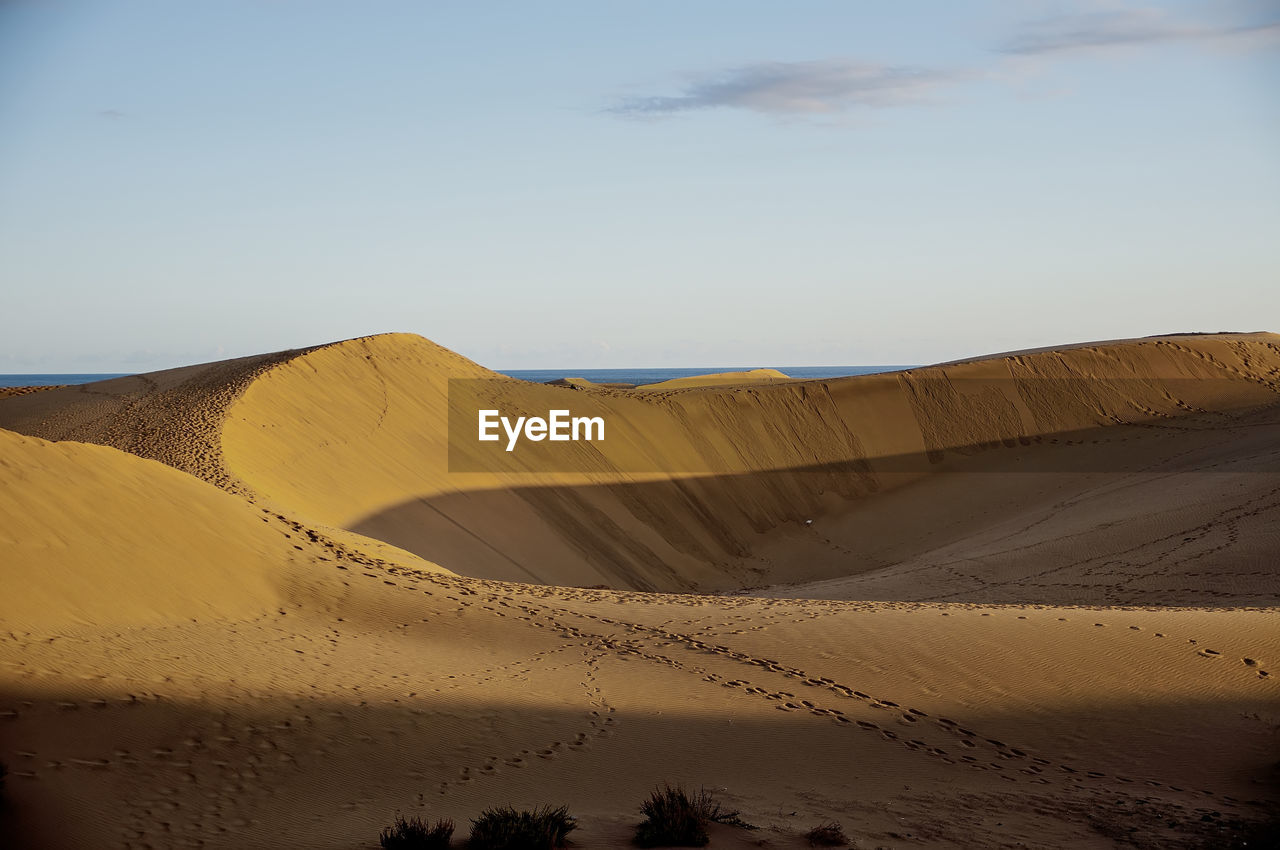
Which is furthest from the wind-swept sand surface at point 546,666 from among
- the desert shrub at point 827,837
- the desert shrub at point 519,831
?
the desert shrub at point 519,831

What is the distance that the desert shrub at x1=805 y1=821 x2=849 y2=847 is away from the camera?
5.39 metres

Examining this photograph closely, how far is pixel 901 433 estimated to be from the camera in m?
24.9

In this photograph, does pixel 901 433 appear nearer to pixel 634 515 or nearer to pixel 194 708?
pixel 634 515

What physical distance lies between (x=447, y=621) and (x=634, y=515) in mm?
11298

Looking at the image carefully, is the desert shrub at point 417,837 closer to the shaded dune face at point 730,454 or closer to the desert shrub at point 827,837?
the desert shrub at point 827,837

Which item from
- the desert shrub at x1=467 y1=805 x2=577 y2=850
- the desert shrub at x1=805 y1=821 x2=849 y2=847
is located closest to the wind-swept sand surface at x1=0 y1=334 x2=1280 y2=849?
the desert shrub at x1=805 y1=821 x2=849 y2=847

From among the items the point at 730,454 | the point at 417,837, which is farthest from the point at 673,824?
the point at 730,454

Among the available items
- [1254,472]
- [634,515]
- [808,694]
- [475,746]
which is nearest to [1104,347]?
[1254,472]

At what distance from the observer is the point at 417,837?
5.06 meters

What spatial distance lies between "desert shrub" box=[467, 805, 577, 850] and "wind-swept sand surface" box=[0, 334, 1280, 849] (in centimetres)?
21

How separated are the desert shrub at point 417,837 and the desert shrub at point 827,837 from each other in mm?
1961

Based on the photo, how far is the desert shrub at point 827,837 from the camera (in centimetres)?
539

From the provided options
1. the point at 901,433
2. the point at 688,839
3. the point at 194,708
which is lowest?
the point at 688,839

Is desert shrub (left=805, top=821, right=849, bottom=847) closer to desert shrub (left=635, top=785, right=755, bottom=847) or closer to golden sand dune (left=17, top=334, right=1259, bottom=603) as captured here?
desert shrub (left=635, top=785, right=755, bottom=847)
